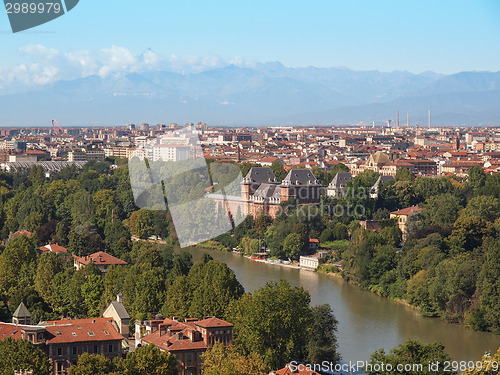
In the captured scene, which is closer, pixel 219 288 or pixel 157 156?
pixel 219 288

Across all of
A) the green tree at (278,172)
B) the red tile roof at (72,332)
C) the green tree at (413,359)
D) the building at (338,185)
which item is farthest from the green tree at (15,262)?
the green tree at (278,172)

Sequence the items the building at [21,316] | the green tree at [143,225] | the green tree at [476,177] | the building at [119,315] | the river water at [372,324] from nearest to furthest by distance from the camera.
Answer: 1. the building at [21,316]
2. the building at [119,315]
3. the river water at [372,324]
4. the green tree at [143,225]
5. the green tree at [476,177]

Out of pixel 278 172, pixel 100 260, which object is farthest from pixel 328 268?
pixel 278 172

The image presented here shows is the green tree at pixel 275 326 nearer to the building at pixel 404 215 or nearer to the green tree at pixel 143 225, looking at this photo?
the building at pixel 404 215

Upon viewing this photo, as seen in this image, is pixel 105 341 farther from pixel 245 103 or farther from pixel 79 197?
pixel 245 103

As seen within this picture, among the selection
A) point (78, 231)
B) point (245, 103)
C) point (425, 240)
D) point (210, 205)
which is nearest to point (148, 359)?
point (425, 240)
